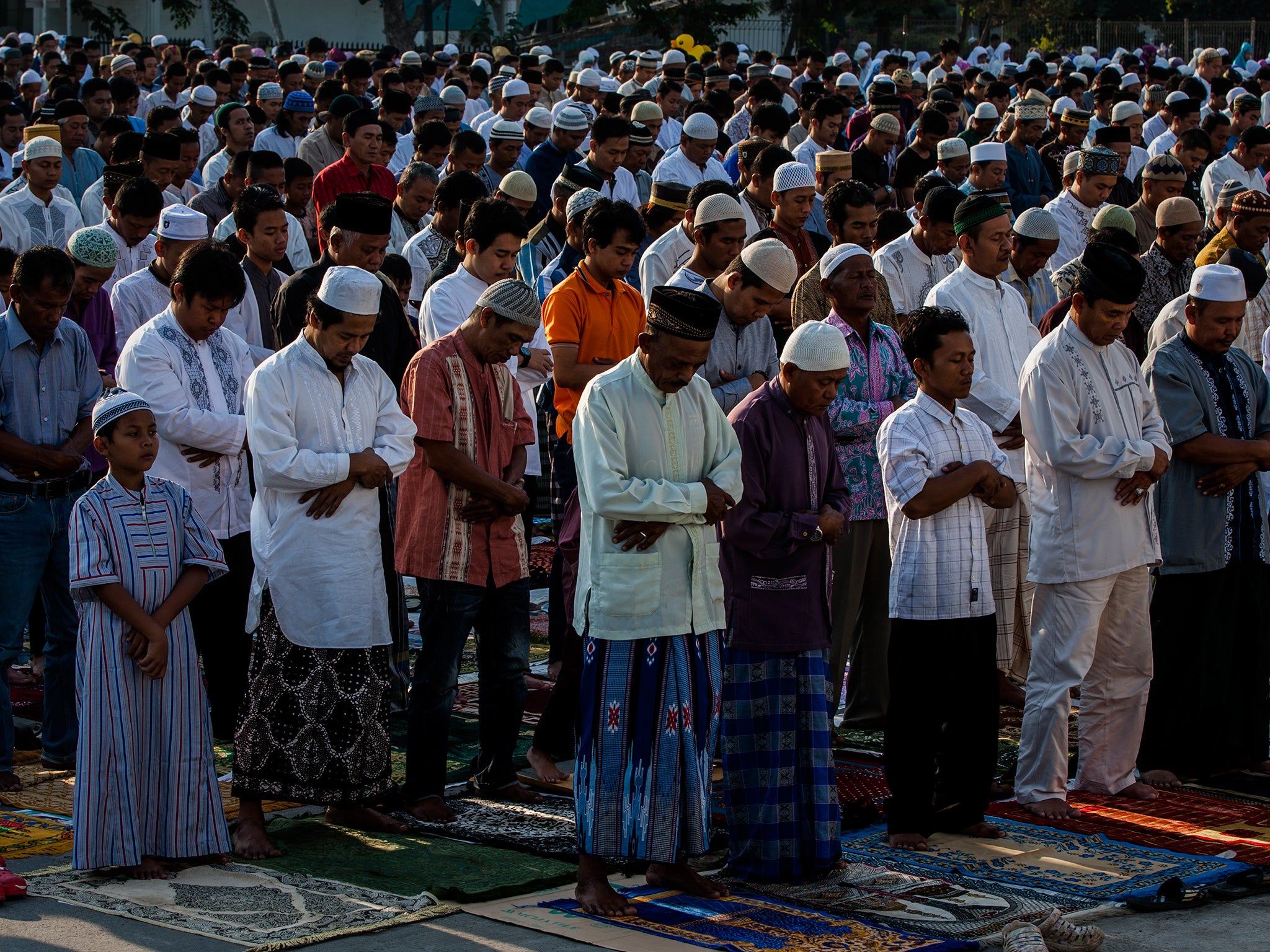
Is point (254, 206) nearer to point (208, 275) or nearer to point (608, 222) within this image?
point (208, 275)

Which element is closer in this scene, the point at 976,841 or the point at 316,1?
the point at 976,841

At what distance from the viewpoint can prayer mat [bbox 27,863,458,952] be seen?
4570 millimetres

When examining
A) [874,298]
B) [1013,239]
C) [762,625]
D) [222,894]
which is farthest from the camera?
[1013,239]

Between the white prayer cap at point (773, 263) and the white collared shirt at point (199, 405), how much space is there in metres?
2.04

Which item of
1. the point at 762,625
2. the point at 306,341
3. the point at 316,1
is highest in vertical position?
the point at 316,1

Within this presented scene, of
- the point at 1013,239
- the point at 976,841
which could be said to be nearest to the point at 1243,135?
the point at 1013,239

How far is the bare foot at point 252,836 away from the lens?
17.5 ft

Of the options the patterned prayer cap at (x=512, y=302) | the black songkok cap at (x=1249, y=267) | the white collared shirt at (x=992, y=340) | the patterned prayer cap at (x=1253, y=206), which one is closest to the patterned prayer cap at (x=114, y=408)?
the patterned prayer cap at (x=512, y=302)

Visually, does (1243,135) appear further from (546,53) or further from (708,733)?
(546,53)

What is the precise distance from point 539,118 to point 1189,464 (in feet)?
27.2

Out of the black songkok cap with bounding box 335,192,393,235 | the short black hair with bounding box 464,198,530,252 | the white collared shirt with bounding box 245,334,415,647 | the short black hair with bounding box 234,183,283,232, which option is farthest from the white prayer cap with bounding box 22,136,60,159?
the white collared shirt with bounding box 245,334,415,647

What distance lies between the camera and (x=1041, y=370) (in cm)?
614

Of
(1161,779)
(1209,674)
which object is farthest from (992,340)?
(1161,779)

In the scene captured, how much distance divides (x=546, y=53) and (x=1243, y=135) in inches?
503
